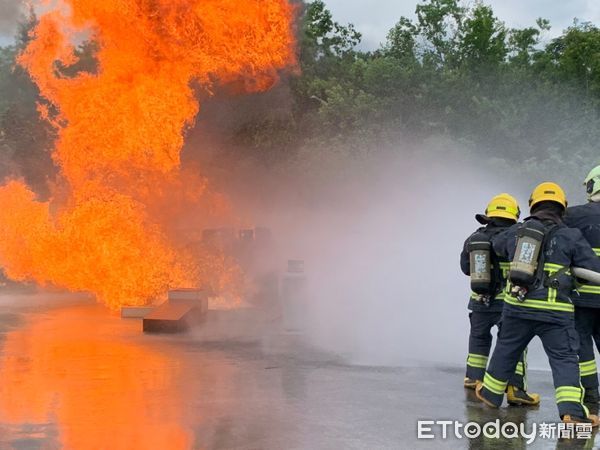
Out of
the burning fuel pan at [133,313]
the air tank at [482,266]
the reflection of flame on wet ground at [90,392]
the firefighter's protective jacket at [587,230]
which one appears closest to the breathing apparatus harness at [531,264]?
the firefighter's protective jacket at [587,230]

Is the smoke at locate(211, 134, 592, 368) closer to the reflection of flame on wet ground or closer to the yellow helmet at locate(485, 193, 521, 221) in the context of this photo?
the yellow helmet at locate(485, 193, 521, 221)

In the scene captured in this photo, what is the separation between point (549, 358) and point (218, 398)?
9.39 ft

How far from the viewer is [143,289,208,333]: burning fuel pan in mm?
11047

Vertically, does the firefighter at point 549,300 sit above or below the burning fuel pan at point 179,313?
above

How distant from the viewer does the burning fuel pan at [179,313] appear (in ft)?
36.2

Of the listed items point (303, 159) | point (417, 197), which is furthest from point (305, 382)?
point (303, 159)

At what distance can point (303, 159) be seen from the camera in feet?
77.6

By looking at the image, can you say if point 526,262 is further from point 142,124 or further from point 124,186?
point 124,186

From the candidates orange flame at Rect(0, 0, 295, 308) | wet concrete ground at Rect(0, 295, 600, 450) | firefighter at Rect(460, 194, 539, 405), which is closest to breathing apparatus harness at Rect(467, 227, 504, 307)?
firefighter at Rect(460, 194, 539, 405)

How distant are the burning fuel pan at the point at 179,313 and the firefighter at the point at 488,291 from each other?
5.07 m

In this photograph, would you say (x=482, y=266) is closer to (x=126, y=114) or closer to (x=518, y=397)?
(x=518, y=397)

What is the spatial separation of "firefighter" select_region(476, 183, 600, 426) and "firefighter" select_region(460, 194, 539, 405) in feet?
2.18

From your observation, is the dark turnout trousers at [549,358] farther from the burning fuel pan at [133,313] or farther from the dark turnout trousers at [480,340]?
the burning fuel pan at [133,313]

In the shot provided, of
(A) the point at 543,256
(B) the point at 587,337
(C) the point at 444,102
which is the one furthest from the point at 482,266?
(C) the point at 444,102
